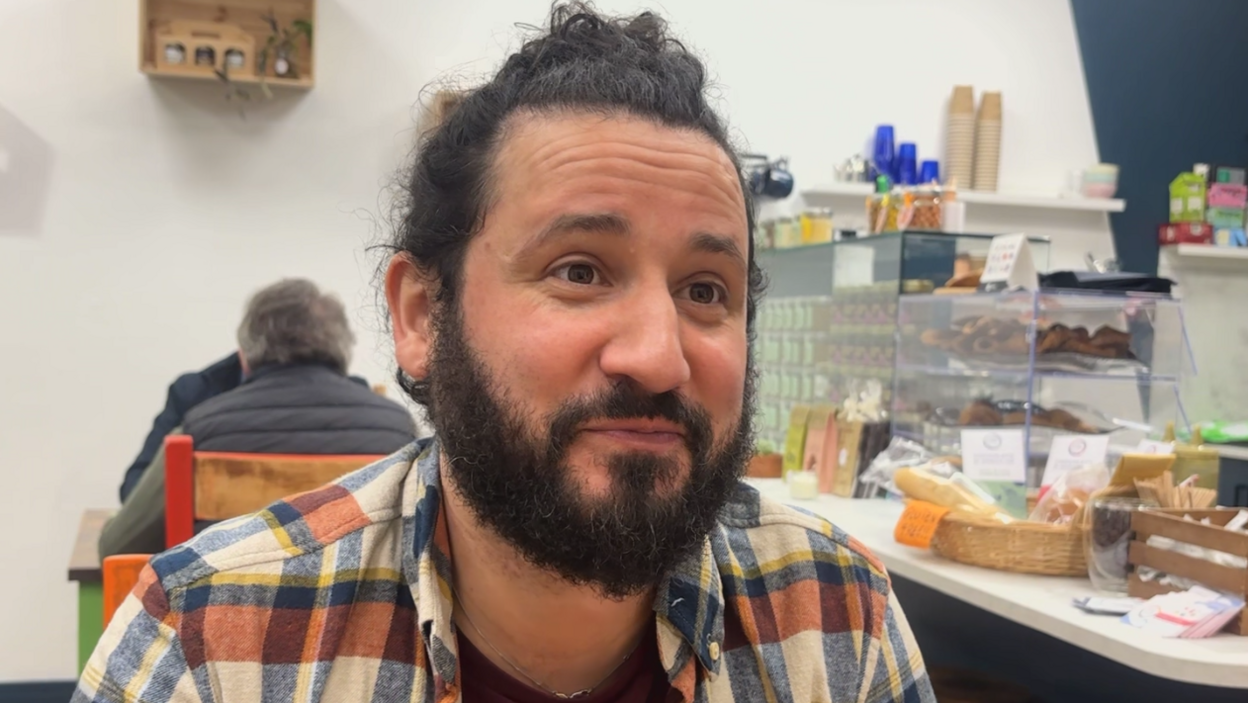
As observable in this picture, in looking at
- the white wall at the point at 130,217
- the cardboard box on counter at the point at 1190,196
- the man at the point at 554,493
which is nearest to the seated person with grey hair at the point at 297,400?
the white wall at the point at 130,217

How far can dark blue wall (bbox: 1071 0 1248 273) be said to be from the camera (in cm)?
506

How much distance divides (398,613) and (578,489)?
244 millimetres

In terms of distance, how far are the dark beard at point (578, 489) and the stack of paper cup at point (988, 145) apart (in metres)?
4.19

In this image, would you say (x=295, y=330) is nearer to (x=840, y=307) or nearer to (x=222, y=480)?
(x=222, y=480)

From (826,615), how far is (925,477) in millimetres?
1078

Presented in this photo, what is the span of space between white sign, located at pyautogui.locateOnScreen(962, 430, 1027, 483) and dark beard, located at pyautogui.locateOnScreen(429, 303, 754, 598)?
4.87ft

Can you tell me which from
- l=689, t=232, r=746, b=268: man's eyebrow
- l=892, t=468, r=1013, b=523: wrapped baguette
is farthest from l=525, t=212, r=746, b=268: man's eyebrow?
l=892, t=468, r=1013, b=523: wrapped baguette

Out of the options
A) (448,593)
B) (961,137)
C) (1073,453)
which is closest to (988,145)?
(961,137)

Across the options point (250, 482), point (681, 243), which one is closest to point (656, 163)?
point (681, 243)

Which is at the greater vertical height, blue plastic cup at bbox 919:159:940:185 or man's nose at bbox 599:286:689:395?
blue plastic cup at bbox 919:159:940:185

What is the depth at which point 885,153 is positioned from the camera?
4.66 metres

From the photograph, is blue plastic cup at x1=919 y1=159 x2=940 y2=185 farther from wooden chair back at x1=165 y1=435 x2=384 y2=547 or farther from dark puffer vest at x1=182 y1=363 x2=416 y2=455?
wooden chair back at x1=165 y1=435 x2=384 y2=547

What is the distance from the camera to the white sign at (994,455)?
2.28 metres

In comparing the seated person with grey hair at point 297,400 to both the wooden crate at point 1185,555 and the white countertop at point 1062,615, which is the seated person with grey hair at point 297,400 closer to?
the white countertop at point 1062,615
